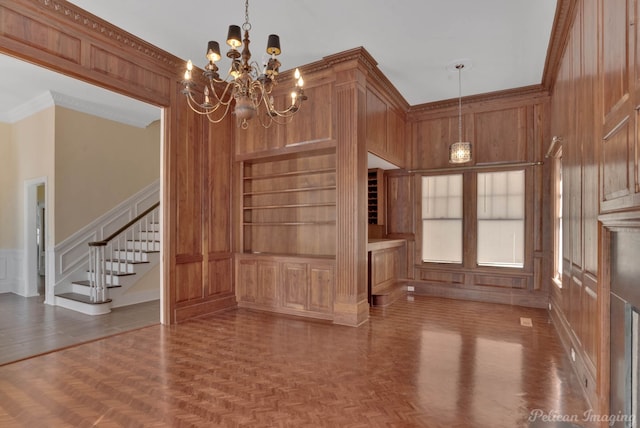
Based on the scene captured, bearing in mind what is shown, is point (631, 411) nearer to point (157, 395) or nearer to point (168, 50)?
point (157, 395)

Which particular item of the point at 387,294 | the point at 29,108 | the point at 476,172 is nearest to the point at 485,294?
the point at 387,294

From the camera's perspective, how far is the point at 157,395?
265 cm

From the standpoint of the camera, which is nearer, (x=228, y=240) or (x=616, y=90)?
(x=616, y=90)

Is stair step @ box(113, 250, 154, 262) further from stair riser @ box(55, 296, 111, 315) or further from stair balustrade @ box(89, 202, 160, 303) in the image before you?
stair riser @ box(55, 296, 111, 315)

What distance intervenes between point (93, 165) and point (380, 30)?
19.2 ft

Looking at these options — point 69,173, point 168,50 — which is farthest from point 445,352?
point 69,173

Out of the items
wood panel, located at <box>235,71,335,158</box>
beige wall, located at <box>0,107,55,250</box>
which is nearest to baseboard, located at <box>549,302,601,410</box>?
wood panel, located at <box>235,71,335,158</box>

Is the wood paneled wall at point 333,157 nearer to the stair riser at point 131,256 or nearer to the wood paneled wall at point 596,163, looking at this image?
the stair riser at point 131,256

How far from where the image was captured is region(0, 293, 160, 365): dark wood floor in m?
3.72

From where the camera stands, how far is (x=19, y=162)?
661 centimetres

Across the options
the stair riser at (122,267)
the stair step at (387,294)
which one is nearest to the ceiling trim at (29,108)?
the stair riser at (122,267)

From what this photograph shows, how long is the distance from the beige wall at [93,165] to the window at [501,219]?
23.3 ft

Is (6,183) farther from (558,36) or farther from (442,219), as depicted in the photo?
(558,36)

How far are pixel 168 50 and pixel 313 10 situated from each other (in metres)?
2.10
